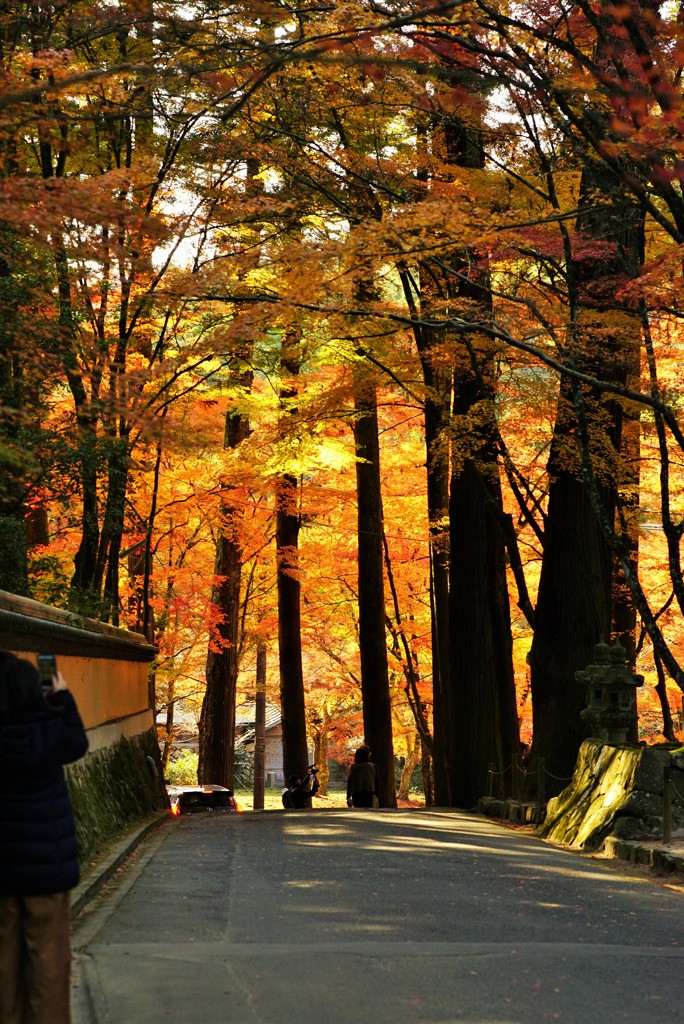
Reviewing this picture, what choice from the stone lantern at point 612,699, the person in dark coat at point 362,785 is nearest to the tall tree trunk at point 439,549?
the person in dark coat at point 362,785

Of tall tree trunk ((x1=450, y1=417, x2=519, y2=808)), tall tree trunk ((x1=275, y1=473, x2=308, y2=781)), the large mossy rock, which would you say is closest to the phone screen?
the large mossy rock

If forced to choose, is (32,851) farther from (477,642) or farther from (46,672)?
(477,642)

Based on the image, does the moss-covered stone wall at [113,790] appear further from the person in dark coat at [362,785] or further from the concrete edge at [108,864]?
the person in dark coat at [362,785]

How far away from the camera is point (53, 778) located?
4910 mm

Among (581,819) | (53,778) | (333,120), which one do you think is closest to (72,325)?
(333,120)

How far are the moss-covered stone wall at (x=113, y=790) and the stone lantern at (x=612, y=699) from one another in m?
5.98

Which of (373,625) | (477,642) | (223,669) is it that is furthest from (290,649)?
(477,642)

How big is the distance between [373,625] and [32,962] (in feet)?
64.4

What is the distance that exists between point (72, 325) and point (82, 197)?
7987 mm

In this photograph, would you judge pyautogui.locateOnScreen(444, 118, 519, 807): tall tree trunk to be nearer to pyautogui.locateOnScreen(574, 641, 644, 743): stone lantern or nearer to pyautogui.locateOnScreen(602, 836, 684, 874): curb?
pyautogui.locateOnScreen(574, 641, 644, 743): stone lantern

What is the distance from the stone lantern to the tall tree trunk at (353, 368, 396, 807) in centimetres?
931

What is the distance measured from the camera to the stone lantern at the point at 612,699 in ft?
48.3

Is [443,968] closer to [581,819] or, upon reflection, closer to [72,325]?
[581,819]

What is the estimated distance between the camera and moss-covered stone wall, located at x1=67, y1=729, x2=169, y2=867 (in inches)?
442
